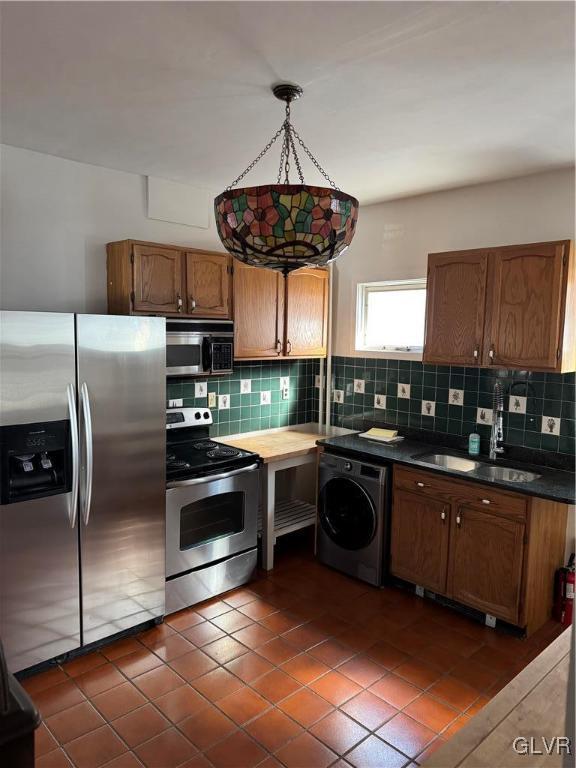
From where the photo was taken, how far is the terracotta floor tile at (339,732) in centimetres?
225

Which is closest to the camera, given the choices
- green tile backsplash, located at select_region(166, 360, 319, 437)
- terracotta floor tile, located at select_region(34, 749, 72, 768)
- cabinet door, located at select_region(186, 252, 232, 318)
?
terracotta floor tile, located at select_region(34, 749, 72, 768)

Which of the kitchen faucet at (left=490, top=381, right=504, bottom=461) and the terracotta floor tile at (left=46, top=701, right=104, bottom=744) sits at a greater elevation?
the kitchen faucet at (left=490, top=381, right=504, bottom=461)

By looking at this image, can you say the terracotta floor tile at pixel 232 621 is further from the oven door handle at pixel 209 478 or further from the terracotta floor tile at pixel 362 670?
the oven door handle at pixel 209 478

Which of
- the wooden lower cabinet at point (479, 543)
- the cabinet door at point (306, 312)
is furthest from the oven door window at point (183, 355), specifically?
the wooden lower cabinet at point (479, 543)

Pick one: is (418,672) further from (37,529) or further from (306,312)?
(306,312)

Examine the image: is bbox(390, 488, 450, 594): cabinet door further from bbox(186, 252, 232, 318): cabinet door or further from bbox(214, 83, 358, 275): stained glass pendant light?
bbox(214, 83, 358, 275): stained glass pendant light

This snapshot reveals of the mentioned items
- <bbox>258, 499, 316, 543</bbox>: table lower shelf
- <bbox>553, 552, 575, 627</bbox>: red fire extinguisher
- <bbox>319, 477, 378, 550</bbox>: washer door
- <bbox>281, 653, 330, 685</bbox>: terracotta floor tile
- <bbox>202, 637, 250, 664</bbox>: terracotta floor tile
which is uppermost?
<bbox>319, 477, 378, 550</bbox>: washer door

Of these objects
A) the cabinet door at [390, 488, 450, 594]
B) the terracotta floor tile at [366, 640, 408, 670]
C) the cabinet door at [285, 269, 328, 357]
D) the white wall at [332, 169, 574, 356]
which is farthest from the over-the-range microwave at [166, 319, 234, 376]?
the terracotta floor tile at [366, 640, 408, 670]

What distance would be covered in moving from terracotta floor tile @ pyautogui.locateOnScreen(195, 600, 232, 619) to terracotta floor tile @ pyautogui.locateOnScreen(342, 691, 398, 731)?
103cm

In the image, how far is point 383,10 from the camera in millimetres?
1641

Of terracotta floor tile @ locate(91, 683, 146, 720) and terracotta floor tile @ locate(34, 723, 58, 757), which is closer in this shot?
terracotta floor tile @ locate(34, 723, 58, 757)

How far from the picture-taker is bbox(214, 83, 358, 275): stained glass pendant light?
59.8 inches

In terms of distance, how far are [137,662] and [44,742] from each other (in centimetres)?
60

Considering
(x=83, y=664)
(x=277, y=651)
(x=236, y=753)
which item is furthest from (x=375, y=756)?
(x=83, y=664)
